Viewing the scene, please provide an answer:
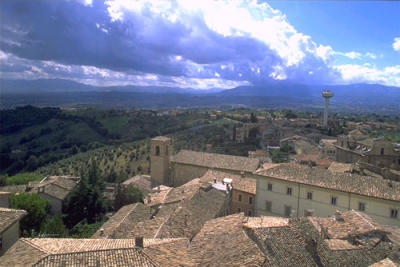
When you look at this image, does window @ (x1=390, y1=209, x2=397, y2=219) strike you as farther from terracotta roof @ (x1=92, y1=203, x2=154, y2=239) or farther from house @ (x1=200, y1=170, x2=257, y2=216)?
terracotta roof @ (x1=92, y1=203, x2=154, y2=239)

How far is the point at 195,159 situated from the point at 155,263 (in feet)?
81.5

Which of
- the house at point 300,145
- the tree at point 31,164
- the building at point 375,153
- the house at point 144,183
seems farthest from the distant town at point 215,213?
the tree at point 31,164

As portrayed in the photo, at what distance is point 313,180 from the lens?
22031mm

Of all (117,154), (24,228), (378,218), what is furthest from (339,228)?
(117,154)

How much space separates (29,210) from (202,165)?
55.9 ft

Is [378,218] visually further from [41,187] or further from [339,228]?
[41,187]

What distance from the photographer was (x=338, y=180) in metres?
21.5

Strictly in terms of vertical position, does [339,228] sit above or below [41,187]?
above

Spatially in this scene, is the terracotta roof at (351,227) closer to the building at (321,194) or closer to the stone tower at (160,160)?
the building at (321,194)

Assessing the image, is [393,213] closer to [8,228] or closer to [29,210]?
[8,228]

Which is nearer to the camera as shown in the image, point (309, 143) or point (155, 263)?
point (155, 263)

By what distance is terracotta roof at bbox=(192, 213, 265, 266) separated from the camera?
448 inches

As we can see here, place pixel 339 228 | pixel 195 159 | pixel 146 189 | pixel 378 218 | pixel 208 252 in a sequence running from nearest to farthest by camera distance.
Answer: pixel 208 252, pixel 339 228, pixel 378 218, pixel 146 189, pixel 195 159

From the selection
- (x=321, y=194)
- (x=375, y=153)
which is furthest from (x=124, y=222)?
(x=375, y=153)
